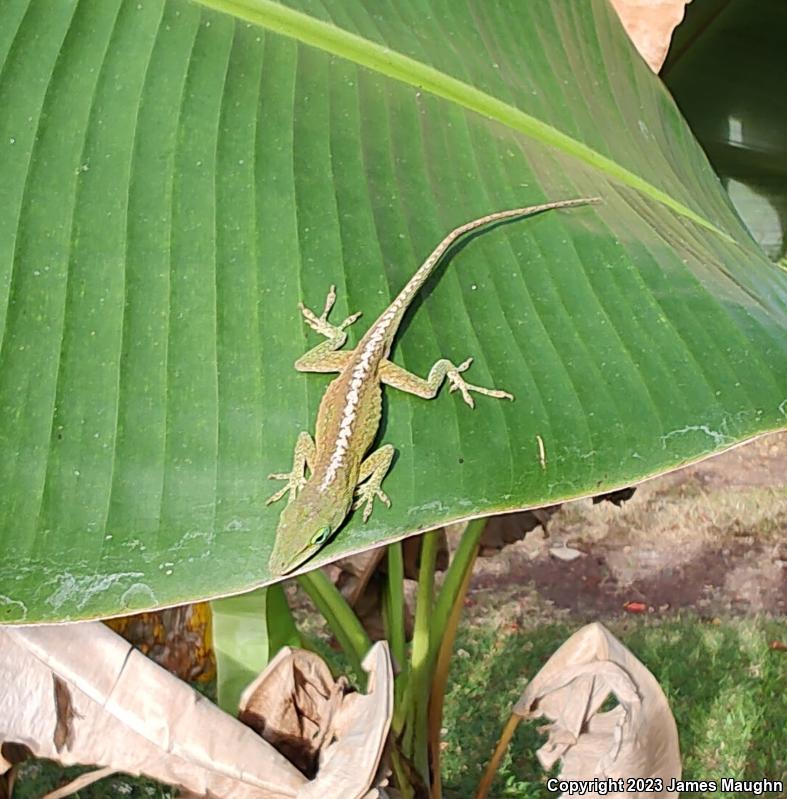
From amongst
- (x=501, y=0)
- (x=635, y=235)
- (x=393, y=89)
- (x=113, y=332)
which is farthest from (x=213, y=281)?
(x=501, y=0)

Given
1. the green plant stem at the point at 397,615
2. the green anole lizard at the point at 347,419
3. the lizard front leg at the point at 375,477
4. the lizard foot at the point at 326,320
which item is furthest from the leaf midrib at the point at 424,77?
the green plant stem at the point at 397,615

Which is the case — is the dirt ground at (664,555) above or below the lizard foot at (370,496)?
below

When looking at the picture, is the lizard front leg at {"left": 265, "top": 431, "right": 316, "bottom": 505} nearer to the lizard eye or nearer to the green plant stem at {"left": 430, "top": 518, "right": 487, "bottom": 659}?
the lizard eye

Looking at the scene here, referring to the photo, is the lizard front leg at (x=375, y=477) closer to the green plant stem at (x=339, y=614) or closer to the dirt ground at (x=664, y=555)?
the green plant stem at (x=339, y=614)

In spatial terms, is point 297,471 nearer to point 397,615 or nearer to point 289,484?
point 289,484

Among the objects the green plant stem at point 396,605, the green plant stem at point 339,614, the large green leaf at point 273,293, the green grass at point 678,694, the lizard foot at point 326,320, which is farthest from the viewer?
the green grass at point 678,694

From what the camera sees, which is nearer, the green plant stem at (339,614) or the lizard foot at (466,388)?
the lizard foot at (466,388)
